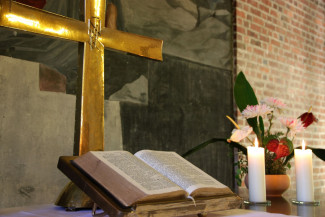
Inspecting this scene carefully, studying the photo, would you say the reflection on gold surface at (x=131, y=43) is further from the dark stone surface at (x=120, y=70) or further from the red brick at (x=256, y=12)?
the red brick at (x=256, y=12)

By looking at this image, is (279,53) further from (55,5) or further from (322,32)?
(55,5)

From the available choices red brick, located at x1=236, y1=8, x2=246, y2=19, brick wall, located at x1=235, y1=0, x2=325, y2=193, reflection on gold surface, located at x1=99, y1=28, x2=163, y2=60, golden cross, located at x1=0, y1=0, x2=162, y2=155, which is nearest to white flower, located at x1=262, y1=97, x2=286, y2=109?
reflection on gold surface, located at x1=99, y1=28, x2=163, y2=60

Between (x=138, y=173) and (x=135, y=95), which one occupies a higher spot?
(x=135, y=95)

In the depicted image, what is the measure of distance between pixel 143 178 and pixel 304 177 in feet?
2.74

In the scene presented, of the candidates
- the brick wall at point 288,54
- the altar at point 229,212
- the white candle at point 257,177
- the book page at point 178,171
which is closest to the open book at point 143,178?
the book page at point 178,171

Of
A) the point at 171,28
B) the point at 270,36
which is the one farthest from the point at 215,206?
the point at 270,36

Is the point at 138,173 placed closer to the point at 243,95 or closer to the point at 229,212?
the point at 229,212

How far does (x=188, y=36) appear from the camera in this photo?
3156mm

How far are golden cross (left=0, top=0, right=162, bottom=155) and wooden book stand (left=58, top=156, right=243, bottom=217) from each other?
0.26m

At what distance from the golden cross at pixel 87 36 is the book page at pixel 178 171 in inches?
8.6

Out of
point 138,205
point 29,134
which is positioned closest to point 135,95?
point 29,134

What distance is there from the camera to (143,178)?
→ 982 mm

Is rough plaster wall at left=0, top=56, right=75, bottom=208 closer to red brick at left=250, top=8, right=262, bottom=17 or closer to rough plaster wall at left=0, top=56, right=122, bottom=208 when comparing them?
rough plaster wall at left=0, top=56, right=122, bottom=208

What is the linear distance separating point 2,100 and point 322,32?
155 inches
